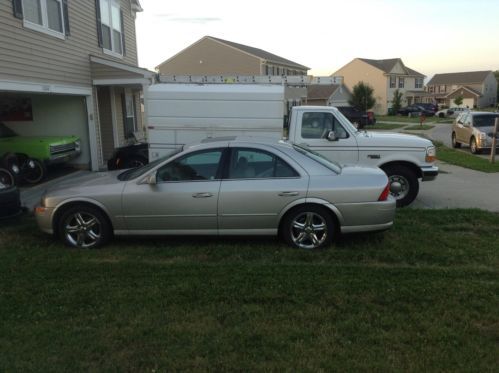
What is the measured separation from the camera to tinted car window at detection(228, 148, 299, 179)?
6020mm

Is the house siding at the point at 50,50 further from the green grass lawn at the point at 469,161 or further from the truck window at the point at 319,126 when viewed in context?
the green grass lawn at the point at 469,161

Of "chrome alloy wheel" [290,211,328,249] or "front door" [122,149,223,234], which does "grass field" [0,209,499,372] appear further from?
"front door" [122,149,223,234]

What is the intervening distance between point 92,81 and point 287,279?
10570 mm

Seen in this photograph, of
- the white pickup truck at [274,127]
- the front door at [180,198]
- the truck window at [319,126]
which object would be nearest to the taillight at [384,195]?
the front door at [180,198]

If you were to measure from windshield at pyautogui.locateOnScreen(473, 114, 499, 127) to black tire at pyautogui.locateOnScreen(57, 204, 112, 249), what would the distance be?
1726 cm

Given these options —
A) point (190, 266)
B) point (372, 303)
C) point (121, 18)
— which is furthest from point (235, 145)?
point (121, 18)

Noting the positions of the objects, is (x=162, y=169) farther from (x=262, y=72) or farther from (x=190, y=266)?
(x=262, y=72)

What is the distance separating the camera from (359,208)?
591cm

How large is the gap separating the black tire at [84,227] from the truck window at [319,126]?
14.3ft

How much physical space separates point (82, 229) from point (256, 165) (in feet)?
7.89

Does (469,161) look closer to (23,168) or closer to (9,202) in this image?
(23,168)

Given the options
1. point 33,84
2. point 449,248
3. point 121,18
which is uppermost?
point 121,18

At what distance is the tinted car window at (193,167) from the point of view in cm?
606

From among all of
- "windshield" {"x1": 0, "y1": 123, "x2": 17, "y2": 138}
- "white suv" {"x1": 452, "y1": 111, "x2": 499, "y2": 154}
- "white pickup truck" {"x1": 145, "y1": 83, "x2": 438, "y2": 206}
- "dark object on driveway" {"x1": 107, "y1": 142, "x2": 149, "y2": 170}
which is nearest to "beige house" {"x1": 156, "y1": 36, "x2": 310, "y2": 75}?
"white suv" {"x1": 452, "y1": 111, "x2": 499, "y2": 154}
